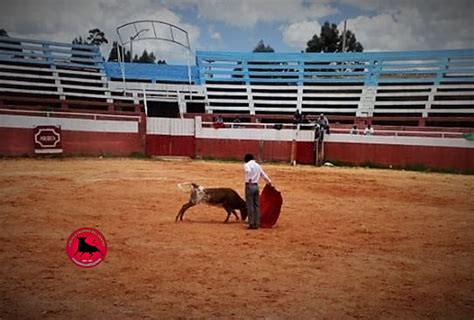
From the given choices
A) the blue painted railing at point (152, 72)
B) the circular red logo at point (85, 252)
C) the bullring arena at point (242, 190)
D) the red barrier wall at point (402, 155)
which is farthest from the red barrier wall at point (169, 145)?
the circular red logo at point (85, 252)

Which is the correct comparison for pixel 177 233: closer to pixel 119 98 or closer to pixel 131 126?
pixel 131 126

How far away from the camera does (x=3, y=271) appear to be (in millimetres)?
4816

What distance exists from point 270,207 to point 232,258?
2306mm

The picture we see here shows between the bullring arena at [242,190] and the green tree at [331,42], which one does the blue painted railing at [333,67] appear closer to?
the bullring arena at [242,190]

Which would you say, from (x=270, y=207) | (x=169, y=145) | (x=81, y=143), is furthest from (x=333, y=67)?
(x=270, y=207)

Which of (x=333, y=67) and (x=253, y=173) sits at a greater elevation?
(x=333, y=67)

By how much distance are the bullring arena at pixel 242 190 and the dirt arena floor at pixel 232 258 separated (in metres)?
0.03

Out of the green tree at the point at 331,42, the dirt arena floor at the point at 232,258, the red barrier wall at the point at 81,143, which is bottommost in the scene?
the dirt arena floor at the point at 232,258

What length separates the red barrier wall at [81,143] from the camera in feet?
56.9

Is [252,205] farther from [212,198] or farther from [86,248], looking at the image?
[86,248]

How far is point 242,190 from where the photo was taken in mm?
11711

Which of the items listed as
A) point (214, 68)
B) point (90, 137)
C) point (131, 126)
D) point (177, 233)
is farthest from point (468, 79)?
point (177, 233)

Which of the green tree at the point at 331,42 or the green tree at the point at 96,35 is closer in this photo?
the green tree at the point at 96,35

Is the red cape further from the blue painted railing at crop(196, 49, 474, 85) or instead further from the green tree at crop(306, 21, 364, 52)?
the green tree at crop(306, 21, 364, 52)
